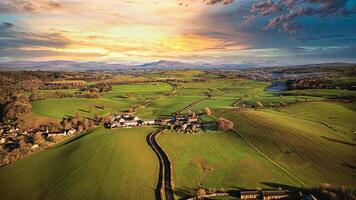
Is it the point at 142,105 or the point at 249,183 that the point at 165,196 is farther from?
the point at 142,105

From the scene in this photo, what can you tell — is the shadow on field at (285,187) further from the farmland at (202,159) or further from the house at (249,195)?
the house at (249,195)

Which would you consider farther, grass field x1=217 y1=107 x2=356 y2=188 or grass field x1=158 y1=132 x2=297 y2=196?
grass field x1=217 y1=107 x2=356 y2=188

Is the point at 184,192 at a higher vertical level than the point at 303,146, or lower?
lower

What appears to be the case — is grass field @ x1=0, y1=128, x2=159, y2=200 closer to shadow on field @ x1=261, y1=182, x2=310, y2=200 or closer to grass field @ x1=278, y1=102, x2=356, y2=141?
shadow on field @ x1=261, y1=182, x2=310, y2=200

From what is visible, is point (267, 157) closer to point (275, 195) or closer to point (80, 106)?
point (275, 195)

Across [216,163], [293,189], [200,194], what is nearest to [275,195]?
[293,189]

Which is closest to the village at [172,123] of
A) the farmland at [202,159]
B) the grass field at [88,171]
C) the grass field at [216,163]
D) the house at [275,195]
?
the farmland at [202,159]

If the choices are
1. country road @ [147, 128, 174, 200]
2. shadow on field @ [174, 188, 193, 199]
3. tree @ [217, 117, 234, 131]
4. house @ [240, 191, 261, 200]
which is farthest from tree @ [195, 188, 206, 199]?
tree @ [217, 117, 234, 131]

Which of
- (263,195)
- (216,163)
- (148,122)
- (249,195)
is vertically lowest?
(249,195)
